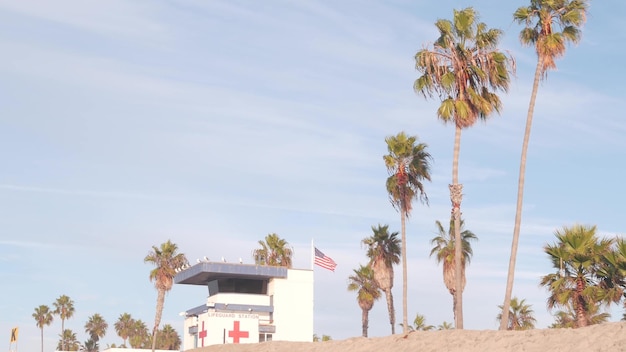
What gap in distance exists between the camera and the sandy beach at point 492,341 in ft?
88.5

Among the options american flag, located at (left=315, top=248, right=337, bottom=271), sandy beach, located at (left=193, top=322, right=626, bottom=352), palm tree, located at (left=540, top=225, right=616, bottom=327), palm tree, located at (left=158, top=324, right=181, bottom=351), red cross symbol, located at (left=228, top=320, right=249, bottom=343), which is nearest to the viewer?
sandy beach, located at (left=193, top=322, right=626, bottom=352)

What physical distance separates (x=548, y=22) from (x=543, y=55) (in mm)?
1768

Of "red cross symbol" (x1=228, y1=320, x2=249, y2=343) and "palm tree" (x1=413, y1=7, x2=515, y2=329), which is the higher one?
"palm tree" (x1=413, y1=7, x2=515, y2=329)

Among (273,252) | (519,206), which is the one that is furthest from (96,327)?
(519,206)

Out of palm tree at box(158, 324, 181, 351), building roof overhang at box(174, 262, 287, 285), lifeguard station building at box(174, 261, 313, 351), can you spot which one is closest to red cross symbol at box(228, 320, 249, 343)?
lifeguard station building at box(174, 261, 313, 351)

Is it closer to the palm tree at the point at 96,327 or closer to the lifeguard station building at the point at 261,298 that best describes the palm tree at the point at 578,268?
the lifeguard station building at the point at 261,298

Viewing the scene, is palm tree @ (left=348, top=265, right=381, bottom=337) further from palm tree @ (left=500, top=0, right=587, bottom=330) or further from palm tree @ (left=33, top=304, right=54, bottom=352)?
palm tree @ (left=33, top=304, right=54, bottom=352)

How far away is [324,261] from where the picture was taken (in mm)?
62344

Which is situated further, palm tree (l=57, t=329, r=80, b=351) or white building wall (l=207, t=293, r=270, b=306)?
palm tree (l=57, t=329, r=80, b=351)

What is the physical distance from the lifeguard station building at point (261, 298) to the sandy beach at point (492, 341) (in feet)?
70.2

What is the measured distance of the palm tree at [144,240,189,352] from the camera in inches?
3206

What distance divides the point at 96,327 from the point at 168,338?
2925cm

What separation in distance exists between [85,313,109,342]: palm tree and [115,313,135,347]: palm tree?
3642 millimetres

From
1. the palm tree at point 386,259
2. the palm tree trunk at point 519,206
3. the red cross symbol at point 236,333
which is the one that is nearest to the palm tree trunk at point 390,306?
the palm tree at point 386,259
